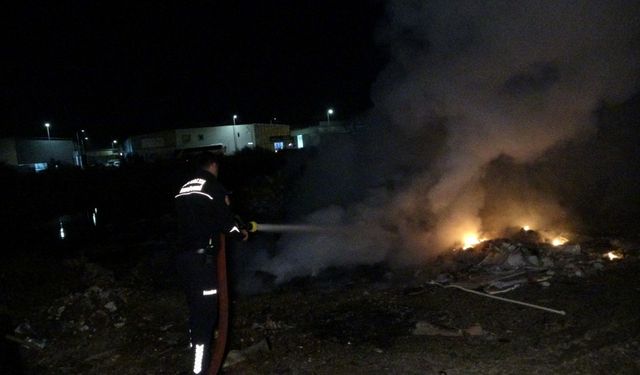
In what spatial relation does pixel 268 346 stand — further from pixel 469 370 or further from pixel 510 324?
pixel 510 324

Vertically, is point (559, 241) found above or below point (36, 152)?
below

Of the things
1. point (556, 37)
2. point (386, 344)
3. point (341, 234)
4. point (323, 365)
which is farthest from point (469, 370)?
point (556, 37)

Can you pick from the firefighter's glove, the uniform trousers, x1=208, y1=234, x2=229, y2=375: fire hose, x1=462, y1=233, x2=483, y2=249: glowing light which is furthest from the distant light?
the uniform trousers

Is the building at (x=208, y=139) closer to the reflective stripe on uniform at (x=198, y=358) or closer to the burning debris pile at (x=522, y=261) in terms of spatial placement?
the burning debris pile at (x=522, y=261)

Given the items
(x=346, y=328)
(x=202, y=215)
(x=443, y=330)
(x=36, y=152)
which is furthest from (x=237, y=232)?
(x=36, y=152)

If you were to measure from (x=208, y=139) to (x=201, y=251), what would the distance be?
3517 centimetres

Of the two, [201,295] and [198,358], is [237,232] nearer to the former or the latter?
[201,295]

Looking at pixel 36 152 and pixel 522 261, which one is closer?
pixel 522 261

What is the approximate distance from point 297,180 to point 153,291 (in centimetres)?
911

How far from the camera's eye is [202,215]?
3385mm

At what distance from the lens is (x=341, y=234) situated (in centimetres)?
818

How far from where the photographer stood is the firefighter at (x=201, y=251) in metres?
3.37

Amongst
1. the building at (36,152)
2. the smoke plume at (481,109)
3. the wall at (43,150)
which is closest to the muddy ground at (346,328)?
the smoke plume at (481,109)

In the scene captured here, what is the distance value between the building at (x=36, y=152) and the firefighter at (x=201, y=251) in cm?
2753
